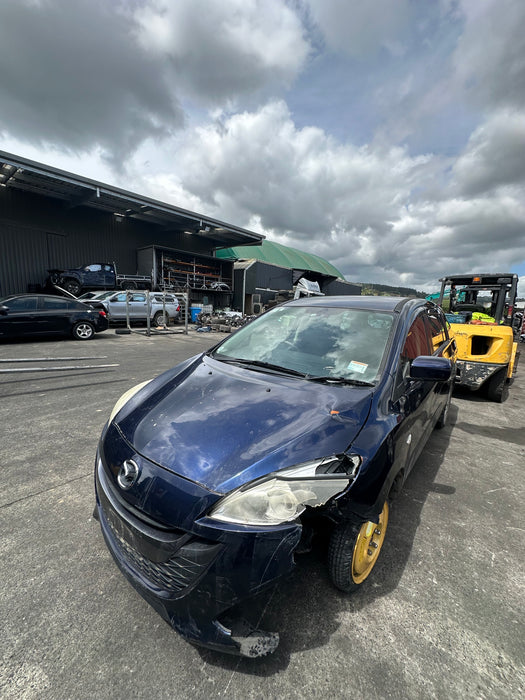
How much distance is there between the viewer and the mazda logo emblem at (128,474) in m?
1.38

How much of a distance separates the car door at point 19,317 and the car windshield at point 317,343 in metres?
8.33

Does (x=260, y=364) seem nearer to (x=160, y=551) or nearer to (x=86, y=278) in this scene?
(x=160, y=551)

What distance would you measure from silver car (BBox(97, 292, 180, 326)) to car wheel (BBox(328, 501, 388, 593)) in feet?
41.8

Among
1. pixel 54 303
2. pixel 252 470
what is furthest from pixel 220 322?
pixel 252 470

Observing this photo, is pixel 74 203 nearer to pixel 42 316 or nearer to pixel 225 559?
pixel 42 316

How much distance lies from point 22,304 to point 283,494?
9.94 metres

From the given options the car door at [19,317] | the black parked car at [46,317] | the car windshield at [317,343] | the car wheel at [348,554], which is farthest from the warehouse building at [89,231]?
the car wheel at [348,554]

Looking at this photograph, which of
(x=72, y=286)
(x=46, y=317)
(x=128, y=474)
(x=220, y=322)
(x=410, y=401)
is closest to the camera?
(x=128, y=474)

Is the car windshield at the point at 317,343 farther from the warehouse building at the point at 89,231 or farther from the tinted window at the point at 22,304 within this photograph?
the warehouse building at the point at 89,231

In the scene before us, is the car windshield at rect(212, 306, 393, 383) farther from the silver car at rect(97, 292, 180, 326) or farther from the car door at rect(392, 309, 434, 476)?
the silver car at rect(97, 292, 180, 326)

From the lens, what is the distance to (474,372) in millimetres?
5020

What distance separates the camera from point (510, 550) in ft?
6.47

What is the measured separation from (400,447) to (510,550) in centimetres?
108

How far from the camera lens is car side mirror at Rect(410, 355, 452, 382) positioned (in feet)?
6.11
